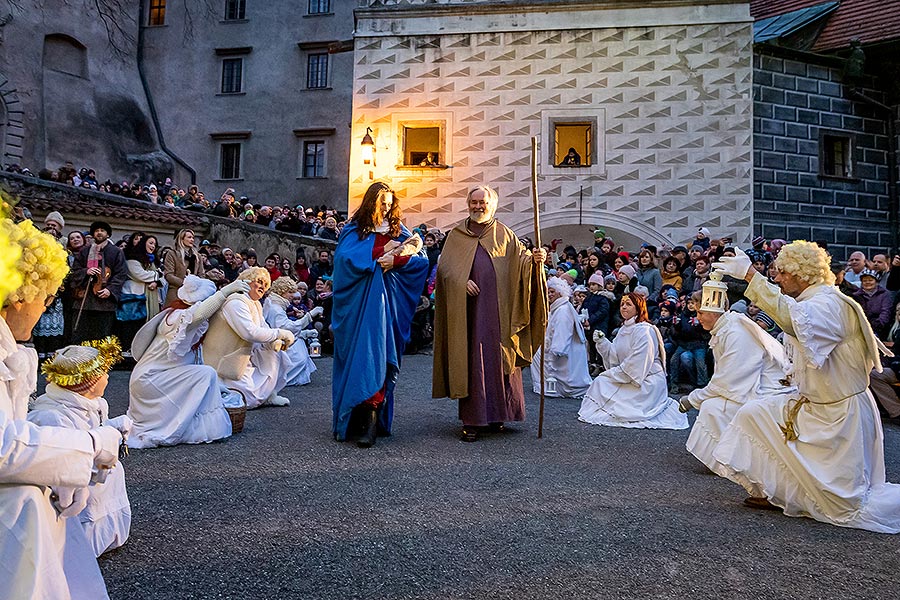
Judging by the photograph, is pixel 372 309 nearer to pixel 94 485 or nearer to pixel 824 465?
pixel 94 485

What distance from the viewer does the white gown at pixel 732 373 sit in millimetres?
5094

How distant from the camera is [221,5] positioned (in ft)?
90.8

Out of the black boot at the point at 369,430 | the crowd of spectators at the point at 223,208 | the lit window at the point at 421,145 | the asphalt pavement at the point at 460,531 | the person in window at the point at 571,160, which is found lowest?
the asphalt pavement at the point at 460,531

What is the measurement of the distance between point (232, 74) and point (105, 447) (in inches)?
1124

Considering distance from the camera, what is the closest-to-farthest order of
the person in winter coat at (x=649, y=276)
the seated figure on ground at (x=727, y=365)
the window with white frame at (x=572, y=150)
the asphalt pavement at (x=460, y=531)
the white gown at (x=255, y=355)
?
the asphalt pavement at (x=460, y=531) → the seated figure on ground at (x=727, y=365) → the white gown at (x=255, y=355) → the person in winter coat at (x=649, y=276) → the window with white frame at (x=572, y=150)

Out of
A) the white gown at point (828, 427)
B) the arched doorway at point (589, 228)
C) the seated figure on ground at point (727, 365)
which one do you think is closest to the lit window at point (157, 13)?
the arched doorway at point (589, 228)

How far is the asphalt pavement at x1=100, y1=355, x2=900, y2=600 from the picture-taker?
290cm

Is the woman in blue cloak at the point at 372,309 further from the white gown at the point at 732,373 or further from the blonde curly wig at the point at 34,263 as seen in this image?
the blonde curly wig at the point at 34,263

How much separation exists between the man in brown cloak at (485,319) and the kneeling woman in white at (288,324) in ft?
10.8

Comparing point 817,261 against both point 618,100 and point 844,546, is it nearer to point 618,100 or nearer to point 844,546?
point 844,546

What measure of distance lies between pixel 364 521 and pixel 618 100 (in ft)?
49.5

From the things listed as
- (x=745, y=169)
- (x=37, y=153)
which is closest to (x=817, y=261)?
(x=745, y=169)

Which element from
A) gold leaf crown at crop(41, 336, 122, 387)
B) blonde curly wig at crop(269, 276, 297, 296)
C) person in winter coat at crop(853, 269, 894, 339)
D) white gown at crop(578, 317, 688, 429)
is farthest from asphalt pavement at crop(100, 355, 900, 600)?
person in winter coat at crop(853, 269, 894, 339)

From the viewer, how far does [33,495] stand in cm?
202
